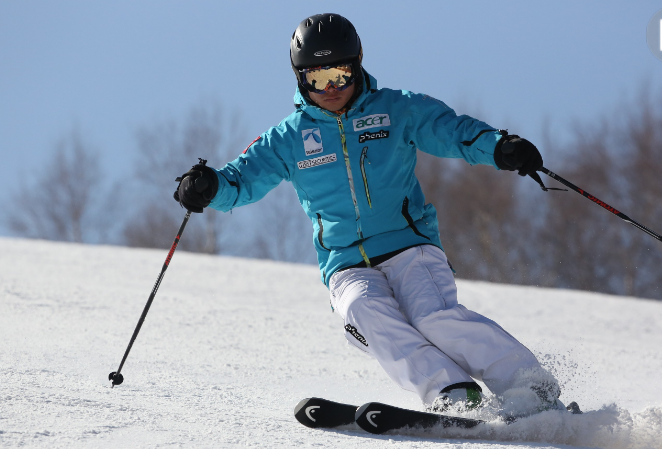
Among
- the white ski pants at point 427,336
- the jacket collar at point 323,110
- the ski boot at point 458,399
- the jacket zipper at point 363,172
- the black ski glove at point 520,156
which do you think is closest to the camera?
the ski boot at point 458,399

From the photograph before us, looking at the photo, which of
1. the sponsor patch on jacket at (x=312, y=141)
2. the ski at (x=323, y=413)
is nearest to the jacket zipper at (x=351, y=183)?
the sponsor patch on jacket at (x=312, y=141)

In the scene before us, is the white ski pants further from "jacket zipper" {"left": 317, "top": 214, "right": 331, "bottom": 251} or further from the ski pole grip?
the ski pole grip

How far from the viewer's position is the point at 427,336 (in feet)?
9.26

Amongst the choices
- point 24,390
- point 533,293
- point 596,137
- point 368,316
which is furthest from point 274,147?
point 596,137

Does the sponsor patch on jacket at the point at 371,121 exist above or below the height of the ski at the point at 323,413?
above

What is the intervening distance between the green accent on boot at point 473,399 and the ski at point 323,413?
43 centimetres

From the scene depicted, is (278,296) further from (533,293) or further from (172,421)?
(172,421)

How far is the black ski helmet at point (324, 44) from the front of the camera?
3154 mm

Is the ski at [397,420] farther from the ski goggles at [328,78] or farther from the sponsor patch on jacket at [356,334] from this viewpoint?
the ski goggles at [328,78]

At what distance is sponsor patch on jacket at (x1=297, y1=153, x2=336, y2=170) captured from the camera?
10.2 ft

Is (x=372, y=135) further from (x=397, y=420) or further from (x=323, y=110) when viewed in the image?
(x=397, y=420)

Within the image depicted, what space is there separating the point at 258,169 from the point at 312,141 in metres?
0.30

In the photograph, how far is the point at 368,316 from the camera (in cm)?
282

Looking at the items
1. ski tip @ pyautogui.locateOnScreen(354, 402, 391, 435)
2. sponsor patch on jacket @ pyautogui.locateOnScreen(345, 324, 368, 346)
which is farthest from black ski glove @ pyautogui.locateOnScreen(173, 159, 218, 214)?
ski tip @ pyautogui.locateOnScreen(354, 402, 391, 435)
